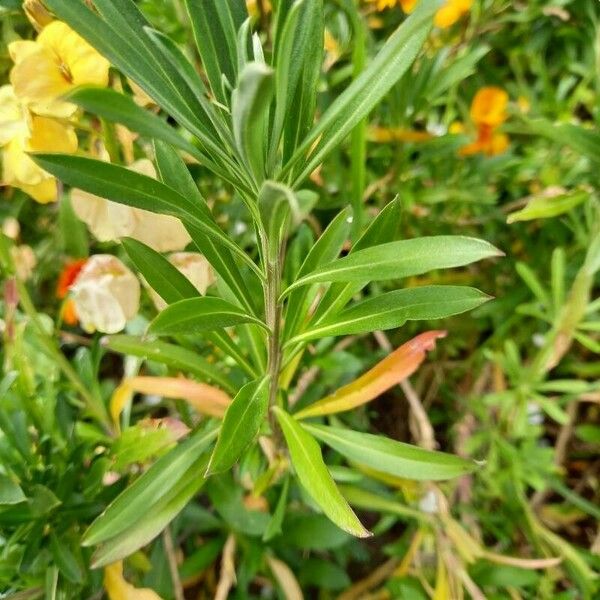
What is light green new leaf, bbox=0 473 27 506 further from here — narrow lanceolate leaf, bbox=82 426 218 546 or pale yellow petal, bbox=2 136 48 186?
pale yellow petal, bbox=2 136 48 186

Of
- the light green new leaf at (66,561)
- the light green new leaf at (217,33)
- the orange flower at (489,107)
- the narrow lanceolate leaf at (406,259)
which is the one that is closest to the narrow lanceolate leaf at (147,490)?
the light green new leaf at (66,561)

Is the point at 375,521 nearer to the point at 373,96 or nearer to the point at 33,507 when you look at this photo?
the point at 33,507

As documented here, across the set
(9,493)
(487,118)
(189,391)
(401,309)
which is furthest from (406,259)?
(487,118)

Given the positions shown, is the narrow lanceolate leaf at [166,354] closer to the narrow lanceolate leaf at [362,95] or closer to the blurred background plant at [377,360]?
the blurred background plant at [377,360]

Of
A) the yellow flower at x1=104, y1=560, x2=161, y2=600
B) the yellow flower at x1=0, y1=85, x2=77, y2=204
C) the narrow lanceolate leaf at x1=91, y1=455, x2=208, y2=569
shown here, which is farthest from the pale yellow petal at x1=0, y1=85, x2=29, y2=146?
the yellow flower at x1=104, y1=560, x2=161, y2=600

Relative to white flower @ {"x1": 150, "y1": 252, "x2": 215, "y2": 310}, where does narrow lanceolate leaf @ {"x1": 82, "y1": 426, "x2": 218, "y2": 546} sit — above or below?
below
